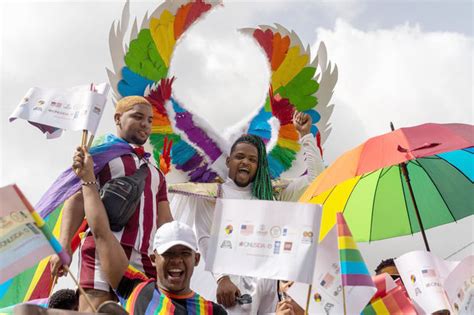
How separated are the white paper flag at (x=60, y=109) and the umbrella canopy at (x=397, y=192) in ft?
5.63

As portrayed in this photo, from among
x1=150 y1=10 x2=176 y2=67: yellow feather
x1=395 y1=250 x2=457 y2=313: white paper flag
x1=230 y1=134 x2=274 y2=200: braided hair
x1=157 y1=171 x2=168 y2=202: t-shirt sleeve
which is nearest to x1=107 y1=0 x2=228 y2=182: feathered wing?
x1=150 y1=10 x2=176 y2=67: yellow feather

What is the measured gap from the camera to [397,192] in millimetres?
5992

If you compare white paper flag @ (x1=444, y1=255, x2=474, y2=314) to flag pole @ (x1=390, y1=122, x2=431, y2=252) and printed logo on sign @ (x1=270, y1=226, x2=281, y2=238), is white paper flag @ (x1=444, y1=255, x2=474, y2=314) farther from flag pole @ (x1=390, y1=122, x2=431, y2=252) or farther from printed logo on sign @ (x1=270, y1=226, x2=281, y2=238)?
printed logo on sign @ (x1=270, y1=226, x2=281, y2=238)

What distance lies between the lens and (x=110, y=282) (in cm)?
393

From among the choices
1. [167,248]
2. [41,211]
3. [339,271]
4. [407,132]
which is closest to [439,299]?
[339,271]

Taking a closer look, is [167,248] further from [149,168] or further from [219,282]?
[219,282]

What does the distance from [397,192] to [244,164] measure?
1368 mm

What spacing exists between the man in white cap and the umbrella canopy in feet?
5.50

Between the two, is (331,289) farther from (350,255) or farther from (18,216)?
(18,216)

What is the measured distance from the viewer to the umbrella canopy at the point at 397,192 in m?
5.34

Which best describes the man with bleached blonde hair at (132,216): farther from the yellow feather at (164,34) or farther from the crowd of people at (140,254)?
the yellow feather at (164,34)

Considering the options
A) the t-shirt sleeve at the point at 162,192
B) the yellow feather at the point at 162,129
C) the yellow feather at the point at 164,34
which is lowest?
the t-shirt sleeve at the point at 162,192

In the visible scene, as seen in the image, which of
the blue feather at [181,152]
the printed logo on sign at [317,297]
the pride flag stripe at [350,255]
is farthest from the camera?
the blue feather at [181,152]

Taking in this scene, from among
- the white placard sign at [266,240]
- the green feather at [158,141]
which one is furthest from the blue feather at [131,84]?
the white placard sign at [266,240]
